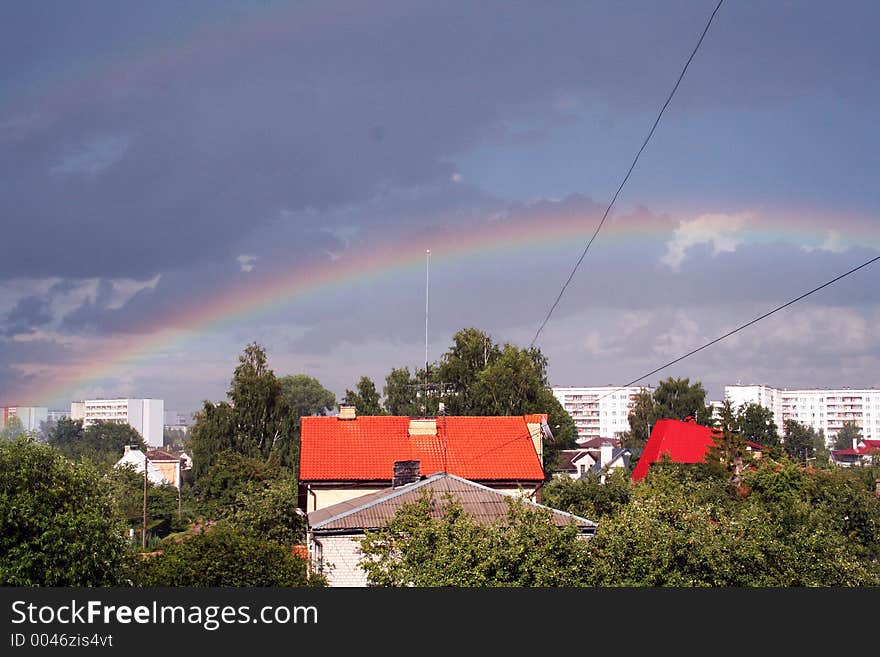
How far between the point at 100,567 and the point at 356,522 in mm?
9226

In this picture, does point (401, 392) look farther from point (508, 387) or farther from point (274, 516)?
point (274, 516)

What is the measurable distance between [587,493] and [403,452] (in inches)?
378

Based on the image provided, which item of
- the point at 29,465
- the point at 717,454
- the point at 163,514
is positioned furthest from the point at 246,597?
the point at 163,514

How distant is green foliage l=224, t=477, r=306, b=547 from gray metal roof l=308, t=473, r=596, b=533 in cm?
1447

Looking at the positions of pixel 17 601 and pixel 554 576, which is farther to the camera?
pixel 554 576

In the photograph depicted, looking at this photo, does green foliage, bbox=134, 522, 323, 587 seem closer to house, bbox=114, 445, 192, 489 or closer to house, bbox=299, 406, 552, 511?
house, bbox=299, 406, 552, 511

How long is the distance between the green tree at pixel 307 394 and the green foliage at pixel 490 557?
539 ft

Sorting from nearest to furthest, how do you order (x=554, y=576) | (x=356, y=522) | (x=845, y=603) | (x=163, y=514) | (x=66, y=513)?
(x=845, y=603) → (x=554, y=576) → (x=66, y=513) → (x=356, y=522) → (x=163, y=514)

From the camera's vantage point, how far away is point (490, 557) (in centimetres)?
1964

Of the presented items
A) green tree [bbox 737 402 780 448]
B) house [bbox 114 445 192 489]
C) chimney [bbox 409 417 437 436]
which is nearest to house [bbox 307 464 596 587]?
chimney [bbox 409 417 437 436]

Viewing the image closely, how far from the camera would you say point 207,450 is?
268 ft

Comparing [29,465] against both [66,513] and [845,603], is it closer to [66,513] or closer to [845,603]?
[66,513]

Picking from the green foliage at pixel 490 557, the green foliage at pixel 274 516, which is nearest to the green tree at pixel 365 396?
the green foliage at pixel 274 516

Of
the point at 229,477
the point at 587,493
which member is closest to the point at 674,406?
the point at 229,477
